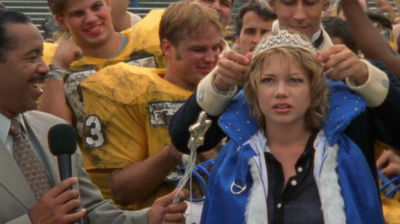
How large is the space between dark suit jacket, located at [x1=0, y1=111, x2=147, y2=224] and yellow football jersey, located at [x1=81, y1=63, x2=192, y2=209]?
777mm

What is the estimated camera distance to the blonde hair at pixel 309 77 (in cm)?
438

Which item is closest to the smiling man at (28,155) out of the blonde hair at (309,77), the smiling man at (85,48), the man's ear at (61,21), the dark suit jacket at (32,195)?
the dark suit jacket at (32,195)

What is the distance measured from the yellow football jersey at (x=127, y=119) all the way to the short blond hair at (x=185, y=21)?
9.6 inches

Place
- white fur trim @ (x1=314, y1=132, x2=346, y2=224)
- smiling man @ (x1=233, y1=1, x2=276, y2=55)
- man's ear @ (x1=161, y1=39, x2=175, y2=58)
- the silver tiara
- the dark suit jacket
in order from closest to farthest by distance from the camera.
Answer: white fur trim @ (x1=314, y1=132, x2=346, y2=224) < the silver tiara < the dark suit jacket < man's ear @ (x1=161, y1=39, x2=175, y2=58) < smiling man @ (x1=233, y1=1, x2=276, y2=55)

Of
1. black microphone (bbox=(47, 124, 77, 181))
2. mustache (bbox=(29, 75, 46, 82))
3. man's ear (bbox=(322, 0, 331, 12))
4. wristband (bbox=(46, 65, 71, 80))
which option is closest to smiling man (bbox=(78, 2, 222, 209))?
wristband (bbox=(46, 65, 71, 80))

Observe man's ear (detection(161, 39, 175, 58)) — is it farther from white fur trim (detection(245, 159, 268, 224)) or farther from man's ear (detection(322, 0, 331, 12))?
white fur trim (detection(245, 159, 268, 224))

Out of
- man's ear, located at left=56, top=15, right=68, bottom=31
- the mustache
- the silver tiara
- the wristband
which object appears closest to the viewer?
the silver tiara

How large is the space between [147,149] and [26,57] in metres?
1.20

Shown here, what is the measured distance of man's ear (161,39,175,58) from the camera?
598 centimetres

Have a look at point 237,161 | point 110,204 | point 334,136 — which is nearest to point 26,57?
point 110,204

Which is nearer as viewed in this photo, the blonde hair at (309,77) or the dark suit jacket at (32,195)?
the blonde hair at (309,77)

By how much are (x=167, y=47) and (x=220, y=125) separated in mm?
1597

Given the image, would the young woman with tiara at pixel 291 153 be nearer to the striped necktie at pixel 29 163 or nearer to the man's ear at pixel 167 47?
the striped necktie at pixel 29 163

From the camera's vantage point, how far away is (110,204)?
5109 millimetres
